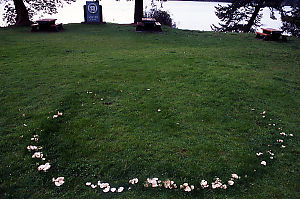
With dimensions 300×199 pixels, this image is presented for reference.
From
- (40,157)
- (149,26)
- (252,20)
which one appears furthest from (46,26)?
(252,20)

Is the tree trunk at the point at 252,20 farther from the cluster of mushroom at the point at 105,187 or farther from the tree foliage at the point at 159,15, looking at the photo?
the cluster of mushroom at the point at 105,187

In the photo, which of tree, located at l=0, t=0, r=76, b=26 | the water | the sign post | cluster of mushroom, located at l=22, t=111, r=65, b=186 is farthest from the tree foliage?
cluster of mushroom, located at l=22, t=111, r=65, b=186

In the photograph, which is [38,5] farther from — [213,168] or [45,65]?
[213,168]

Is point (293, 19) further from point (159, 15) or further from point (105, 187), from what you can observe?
point (105, 187)

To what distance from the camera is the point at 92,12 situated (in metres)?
17.6

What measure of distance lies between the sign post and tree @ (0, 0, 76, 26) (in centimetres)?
254

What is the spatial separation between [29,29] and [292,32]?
2258cm

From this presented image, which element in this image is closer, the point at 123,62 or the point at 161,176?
the point at 161,176

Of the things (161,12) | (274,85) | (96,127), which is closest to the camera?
(96,127)

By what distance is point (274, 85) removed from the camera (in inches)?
281

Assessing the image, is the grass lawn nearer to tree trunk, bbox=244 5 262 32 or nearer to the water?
the water

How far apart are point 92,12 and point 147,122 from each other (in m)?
15.2

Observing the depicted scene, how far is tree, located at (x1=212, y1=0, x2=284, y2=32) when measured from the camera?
864 inches

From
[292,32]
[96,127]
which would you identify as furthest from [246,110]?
[292,32]
